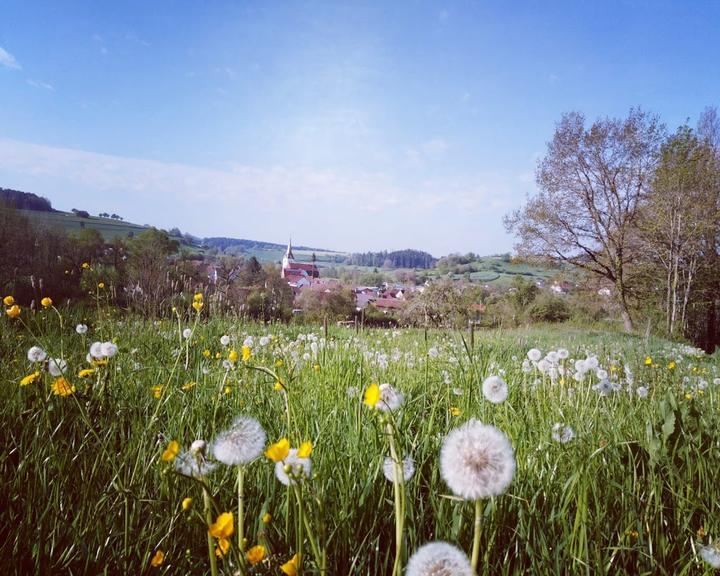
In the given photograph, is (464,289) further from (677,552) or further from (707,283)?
(677,552)

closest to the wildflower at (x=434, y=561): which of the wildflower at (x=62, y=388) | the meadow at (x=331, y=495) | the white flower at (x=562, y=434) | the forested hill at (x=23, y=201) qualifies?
the meadow at (x=331, y=495)

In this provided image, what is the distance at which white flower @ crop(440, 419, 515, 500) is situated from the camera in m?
0.81

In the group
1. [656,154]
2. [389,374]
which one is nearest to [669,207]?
[656,154]

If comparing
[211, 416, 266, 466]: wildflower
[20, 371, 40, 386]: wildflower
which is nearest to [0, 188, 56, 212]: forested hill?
[20, 371, 40, 386]: wildflower

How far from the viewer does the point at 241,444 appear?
1.06 m

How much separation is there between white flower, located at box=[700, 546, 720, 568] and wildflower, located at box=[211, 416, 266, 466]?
1228mm

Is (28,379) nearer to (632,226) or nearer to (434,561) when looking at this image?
(434,561)

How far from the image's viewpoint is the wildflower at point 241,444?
40.4 inches

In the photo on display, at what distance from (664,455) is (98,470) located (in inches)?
86.6

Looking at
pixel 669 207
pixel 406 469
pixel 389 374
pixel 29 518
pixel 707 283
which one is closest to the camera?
pixel 29 518

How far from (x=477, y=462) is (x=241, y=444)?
1.91 ft

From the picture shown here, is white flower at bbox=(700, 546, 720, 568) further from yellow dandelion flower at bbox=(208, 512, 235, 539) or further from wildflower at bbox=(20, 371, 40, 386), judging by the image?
wildflower at bbox=(20, 371, 40, 386)

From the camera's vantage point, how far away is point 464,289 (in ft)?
95.3

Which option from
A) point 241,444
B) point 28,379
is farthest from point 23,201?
point 241,444
